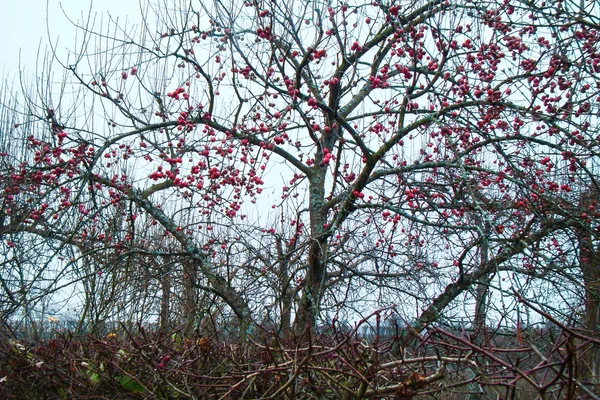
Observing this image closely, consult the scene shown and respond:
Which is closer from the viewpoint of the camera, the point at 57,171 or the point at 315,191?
the point at 57,171

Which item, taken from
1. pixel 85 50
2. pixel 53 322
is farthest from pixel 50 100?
pixel 53 322

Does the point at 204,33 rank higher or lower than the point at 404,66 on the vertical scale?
higher

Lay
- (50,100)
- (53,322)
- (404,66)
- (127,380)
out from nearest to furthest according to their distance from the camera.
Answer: (127,380) < (53,322) < (404,66) < (50,100)

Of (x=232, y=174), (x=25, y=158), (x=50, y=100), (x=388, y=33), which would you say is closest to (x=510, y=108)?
(x=388, y=33)

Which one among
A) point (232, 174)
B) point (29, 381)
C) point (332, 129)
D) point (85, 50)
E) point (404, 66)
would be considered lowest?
point (29, 381)

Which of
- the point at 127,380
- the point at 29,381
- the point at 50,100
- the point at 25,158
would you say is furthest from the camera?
the point at 25,158

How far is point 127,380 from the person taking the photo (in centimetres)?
235

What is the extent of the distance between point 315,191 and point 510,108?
2325mm

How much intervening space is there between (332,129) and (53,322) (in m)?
2.52

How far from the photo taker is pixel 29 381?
253 centimetres

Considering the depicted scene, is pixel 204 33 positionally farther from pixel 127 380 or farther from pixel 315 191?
pixel 127 380

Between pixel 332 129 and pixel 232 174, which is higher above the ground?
pixel 332 129

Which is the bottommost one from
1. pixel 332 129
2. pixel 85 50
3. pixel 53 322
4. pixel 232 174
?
pixel 53 322

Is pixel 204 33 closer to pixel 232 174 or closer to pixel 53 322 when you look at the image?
pixel 232 174
